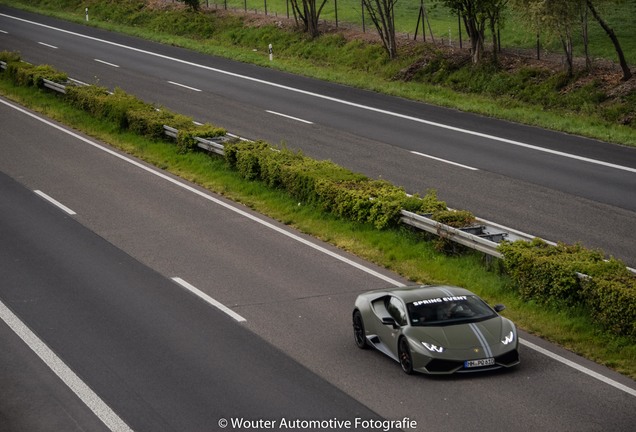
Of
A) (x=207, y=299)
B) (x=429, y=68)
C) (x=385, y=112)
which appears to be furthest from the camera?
(x=429, y=68)

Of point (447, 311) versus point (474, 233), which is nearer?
point (447, 311)

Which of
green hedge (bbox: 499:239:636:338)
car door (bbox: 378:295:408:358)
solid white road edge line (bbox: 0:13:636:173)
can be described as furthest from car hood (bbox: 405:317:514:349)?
solid white road edge line (bbox: 0:13:636:173)

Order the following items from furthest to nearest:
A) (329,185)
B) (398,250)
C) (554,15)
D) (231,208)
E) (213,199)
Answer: (554,15)
(213,199)
(231,208)
(329,185)
(398,250)

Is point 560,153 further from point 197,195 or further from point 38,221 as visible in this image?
point 38,221

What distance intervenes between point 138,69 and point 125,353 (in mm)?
31393

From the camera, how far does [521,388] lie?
1340cm

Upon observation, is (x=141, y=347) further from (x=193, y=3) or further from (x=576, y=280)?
(x=193, y=3)

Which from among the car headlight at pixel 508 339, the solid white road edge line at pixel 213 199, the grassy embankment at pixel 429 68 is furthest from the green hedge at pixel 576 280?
the grassy embankment at pixel 429 68

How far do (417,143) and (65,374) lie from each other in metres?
17.7

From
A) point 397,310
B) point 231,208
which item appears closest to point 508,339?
point 397,310

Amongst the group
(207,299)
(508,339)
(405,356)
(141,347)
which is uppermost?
(508,339)

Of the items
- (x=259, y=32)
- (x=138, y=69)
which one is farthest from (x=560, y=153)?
(x=259, y=32)

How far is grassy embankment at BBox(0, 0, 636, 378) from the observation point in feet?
50.6

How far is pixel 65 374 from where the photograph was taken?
14.4 m
